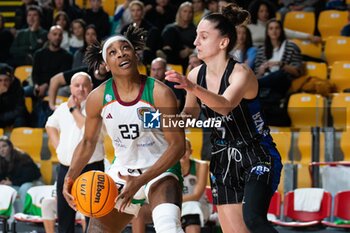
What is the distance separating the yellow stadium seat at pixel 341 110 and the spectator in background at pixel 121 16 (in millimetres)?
3758

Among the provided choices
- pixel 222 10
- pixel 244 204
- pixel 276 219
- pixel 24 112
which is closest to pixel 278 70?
pixel 276 219

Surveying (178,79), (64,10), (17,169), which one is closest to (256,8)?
(64,10)

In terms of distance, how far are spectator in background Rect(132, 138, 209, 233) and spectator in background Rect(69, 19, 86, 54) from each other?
379 cm

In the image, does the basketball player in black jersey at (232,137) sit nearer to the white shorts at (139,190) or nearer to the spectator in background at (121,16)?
the white shorts at (139,190)

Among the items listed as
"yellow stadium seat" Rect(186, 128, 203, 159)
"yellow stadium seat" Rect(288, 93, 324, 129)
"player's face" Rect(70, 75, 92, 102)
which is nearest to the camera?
"player's face" Rect(70, 75, 92, 102)

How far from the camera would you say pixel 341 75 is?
10.9m

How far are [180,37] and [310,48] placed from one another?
1.76 meters

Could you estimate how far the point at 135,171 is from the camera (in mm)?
5875

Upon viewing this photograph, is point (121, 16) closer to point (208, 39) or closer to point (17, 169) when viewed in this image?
point (17, 169)

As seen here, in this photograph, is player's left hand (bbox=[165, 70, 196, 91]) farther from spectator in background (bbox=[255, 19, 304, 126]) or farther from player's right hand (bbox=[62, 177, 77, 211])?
spectator in background (bbox=[255, 19, 304, 126])

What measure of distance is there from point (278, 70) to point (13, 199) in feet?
11.9

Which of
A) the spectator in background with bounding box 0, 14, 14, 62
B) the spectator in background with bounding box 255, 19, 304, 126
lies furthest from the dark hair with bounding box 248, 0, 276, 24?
the spectator in background with bounding box 0, 14, 14, 62

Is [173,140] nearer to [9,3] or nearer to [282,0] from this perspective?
[282,0]

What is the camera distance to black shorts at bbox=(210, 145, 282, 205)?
222 inches
